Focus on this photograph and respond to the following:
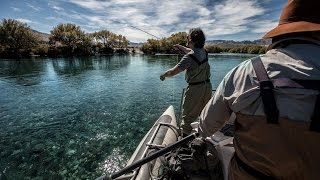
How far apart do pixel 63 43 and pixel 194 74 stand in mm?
107986

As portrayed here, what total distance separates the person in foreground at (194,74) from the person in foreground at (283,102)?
3.46 meters

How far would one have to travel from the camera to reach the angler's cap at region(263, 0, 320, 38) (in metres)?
1.65

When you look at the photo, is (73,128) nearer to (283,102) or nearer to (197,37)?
(197,37)

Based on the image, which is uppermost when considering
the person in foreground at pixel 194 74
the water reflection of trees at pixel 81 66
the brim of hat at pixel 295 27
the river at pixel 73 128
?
the brim of hat at pixel 295 27

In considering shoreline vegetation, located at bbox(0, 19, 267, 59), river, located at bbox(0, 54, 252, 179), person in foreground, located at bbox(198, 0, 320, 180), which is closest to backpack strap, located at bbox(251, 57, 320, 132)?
person in foreground, located at bbox(198, 0, 320, 180)

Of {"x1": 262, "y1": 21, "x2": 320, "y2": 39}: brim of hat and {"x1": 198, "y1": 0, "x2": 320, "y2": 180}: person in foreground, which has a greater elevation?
{"x1": 262, "y1": 21, "x2": 320, "y2": 39}: brim of hat

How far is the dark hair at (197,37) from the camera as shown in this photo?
5332mm

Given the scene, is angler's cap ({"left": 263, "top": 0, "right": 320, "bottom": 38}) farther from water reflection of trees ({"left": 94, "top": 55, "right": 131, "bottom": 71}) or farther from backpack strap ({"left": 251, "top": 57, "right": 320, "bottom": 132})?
water reflection of trees ({"left": 94, "top": 55, "right": 131, "bottom": 71})

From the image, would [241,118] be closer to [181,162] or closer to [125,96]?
[181,162]

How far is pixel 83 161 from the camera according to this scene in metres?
8.06

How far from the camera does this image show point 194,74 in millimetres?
5652

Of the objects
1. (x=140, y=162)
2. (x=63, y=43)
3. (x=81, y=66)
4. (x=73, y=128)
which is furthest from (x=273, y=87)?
(x=63, y=43)

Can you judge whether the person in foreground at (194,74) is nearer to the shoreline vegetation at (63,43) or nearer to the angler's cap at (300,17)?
the angler's cap at (300,17)

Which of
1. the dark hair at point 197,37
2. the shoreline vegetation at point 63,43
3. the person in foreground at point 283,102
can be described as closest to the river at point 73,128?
the dark hair at point 197,37
